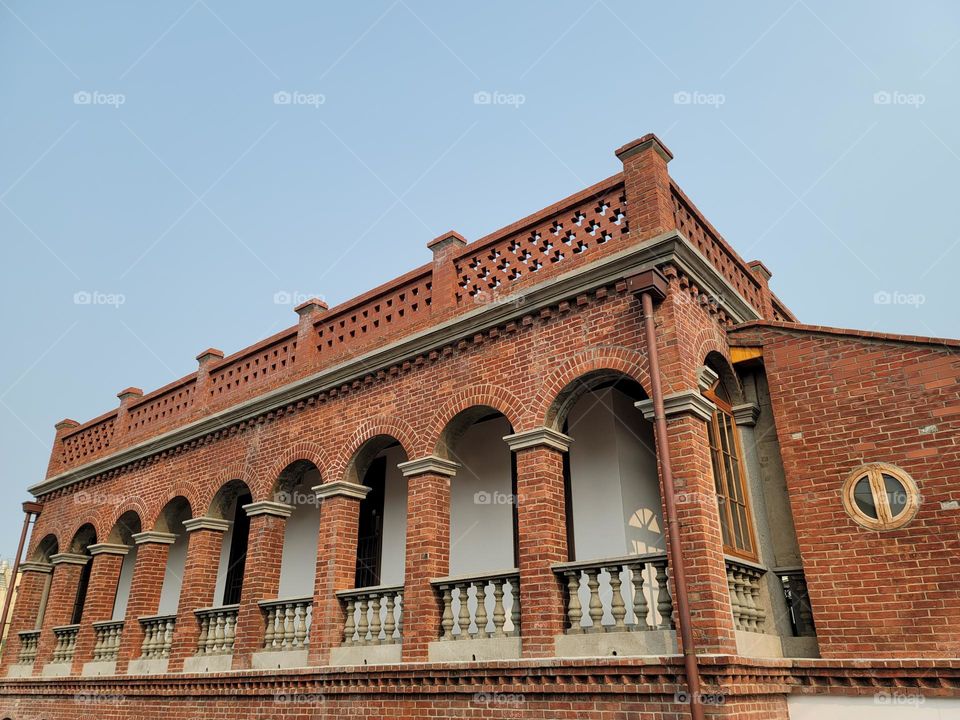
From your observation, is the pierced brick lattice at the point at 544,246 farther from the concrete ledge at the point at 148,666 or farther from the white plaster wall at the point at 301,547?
the concrete ledge at the point at 148,666

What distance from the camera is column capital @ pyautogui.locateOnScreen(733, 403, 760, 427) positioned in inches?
351

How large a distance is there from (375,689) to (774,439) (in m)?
5.47

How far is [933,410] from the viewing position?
24.6 ft

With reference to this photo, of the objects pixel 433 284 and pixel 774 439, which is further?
pixel 433 284

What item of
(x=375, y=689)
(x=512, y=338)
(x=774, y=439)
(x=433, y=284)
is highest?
(x=433, y=284)

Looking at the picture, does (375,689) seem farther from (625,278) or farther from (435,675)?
(625,278)

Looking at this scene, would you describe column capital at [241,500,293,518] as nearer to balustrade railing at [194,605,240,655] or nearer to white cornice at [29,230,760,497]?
balustrade railing at [194,605,240,655]

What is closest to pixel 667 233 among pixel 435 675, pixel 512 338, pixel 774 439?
pixel 512 338

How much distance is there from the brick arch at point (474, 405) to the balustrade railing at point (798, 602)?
3.31 m

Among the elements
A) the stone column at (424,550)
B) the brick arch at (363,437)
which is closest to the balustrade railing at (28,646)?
the brick arch at (363,437)

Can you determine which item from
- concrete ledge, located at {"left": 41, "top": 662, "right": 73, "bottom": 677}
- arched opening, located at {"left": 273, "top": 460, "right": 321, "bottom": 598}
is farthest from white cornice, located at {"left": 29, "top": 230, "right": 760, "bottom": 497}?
concrete ledge, located at {"left": 41, "top": 662, "right": 73, "bottom": 677}

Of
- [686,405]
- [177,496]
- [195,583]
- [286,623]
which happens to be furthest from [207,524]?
[686,405]
